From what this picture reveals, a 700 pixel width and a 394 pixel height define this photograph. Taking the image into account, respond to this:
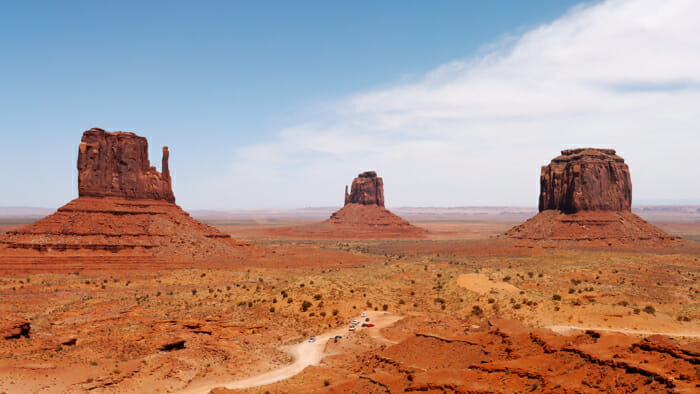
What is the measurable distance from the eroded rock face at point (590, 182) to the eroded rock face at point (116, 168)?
83115 mm

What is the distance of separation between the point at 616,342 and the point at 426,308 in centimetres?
2068

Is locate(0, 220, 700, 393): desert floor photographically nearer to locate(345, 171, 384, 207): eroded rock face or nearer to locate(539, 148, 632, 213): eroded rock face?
locate(539, 148, 632, 213): eroded rock face

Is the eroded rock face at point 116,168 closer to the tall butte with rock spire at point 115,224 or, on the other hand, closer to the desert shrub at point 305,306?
the tall butte with rock spire at point 115,224

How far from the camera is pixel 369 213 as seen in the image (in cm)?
16338

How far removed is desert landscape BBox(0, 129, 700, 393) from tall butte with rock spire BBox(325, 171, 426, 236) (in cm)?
6563

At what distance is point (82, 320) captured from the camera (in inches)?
1342

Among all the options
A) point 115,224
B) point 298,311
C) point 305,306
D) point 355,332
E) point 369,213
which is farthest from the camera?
point 369,213

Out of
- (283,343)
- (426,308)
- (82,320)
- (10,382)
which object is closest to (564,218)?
(426,308)

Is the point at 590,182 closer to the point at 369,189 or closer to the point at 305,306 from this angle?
the point at 305,306

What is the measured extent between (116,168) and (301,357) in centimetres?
5799

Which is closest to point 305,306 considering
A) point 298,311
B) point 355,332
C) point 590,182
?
point 298,311

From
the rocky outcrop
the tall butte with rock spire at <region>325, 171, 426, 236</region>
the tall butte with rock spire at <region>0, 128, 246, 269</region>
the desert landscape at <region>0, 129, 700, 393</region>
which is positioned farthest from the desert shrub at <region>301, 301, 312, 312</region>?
the tall butte with rock spire at <region>325, 171, 426, 236</region>

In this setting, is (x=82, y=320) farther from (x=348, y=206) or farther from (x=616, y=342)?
(x=348, y=206)

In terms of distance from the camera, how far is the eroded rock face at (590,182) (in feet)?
312
